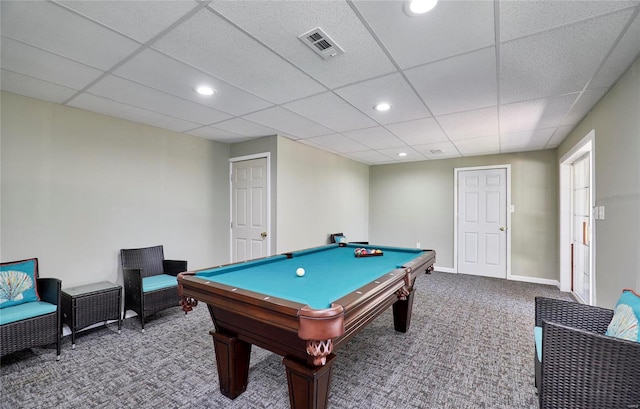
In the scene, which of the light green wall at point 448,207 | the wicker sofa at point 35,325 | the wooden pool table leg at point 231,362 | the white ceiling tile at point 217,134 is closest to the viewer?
the wooden pool table leg at point 231,362

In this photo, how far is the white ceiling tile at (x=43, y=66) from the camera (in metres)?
1.88

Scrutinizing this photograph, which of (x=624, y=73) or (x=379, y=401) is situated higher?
(x=624, y=73)

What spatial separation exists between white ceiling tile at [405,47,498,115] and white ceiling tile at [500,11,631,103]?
10cm

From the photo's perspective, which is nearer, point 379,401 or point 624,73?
point 379,401

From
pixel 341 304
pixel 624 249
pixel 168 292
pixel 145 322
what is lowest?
pixel 145 322

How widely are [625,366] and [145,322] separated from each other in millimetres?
3932

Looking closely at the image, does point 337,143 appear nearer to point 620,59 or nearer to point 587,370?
point 620,59

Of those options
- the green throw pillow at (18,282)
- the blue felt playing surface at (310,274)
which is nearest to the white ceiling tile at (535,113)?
the blue felt playing surface at (310,274)

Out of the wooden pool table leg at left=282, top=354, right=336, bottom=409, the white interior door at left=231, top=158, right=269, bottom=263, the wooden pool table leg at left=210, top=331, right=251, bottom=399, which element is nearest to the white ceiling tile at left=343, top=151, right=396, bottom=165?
the white interior door at left=231, top=158, right=269, bottom=263

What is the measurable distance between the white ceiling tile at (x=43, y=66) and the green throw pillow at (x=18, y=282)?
1.64 metres

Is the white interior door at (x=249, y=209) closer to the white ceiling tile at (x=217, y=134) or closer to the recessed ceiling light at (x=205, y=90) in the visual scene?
the white ceiling tile at (x=217, y=134)

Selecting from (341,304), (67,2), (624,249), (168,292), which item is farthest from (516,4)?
(168,292)

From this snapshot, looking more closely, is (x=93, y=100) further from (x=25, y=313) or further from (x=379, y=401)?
(x=379, y=401)

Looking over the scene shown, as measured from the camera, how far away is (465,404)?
1840 mm
